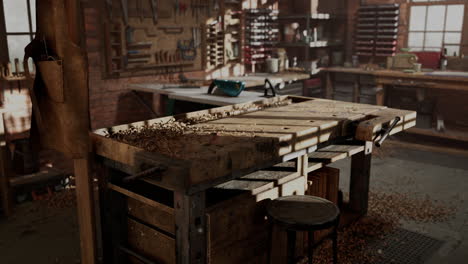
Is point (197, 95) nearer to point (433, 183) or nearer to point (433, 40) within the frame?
point (433, 183)

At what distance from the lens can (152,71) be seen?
19.0ft

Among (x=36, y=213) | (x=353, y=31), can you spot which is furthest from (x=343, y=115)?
(x=353, y=31)

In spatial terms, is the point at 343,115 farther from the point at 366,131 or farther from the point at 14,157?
the point at 14,157

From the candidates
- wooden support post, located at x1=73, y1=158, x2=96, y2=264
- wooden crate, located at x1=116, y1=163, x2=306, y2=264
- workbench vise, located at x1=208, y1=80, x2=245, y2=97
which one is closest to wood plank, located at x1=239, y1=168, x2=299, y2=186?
wooden crate, located at x1=116, y1=163, x2=306, y2=264

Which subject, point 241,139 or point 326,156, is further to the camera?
point 326,156

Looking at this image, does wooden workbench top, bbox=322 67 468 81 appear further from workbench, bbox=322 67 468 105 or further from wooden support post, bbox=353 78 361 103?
wooden support post, bbox=353 78 361 103

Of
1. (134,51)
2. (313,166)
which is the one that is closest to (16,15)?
(134,51)

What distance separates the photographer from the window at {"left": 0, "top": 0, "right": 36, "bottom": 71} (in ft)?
14.9

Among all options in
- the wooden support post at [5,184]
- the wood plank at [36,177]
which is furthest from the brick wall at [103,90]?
the wooden support post at [5,184]

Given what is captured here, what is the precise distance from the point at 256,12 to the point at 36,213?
170 inches

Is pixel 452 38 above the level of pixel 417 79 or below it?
above

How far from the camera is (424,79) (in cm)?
601

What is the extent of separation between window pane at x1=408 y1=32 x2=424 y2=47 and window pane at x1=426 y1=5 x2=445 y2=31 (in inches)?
6.7

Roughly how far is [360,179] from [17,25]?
376 centimetres
